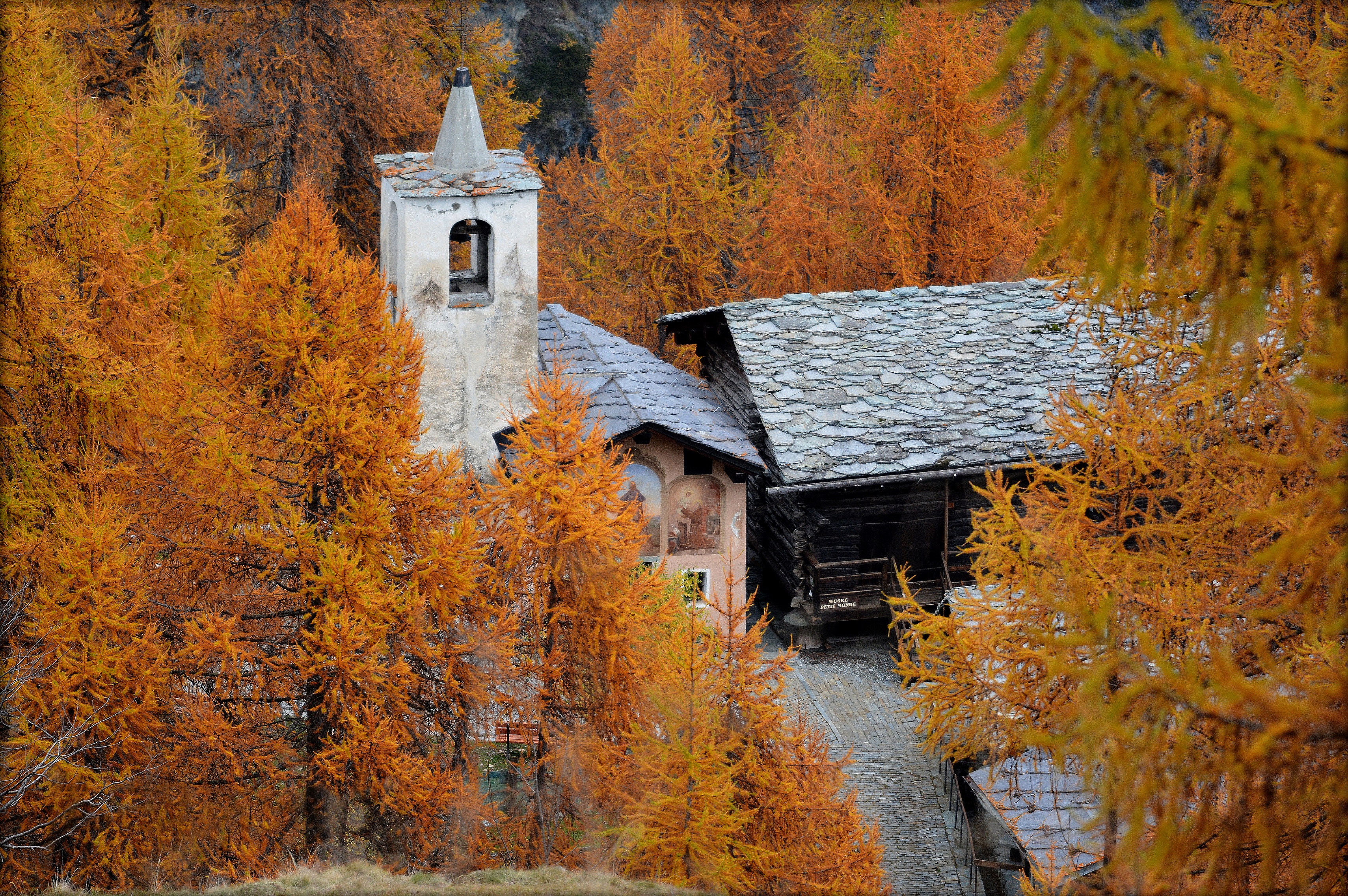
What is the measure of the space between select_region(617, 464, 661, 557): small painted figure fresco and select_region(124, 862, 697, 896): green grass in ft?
27.1

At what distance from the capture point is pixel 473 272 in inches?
691

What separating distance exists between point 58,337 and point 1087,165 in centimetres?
1209

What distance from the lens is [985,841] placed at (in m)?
13.8

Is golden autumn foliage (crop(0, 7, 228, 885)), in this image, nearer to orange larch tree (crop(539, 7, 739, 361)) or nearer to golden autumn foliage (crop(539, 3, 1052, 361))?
orange larch tree (crop(539, 7, 739, 361))

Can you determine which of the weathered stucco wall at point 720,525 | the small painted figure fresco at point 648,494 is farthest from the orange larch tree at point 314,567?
the weathered stucco wall at point 720,525

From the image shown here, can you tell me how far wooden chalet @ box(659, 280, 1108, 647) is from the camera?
1744 cm

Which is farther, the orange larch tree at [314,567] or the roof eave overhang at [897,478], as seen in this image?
the roof eave overhang at [897,478]

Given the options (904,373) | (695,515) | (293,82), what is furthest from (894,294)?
(293,82)

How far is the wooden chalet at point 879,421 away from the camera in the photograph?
1744 centimetres

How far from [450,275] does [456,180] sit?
5.12 ft

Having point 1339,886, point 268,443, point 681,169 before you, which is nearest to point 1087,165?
point 1339,886

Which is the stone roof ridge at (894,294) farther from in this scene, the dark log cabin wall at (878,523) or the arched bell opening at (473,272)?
the arched bell opening at (473,272)

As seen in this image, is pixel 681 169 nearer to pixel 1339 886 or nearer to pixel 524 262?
pixel 524 262

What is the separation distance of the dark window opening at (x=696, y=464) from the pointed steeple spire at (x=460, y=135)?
16.8ft
